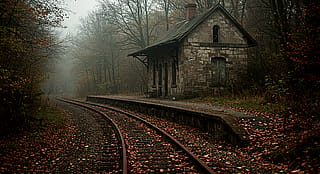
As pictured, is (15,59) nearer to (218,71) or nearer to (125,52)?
(218,71)

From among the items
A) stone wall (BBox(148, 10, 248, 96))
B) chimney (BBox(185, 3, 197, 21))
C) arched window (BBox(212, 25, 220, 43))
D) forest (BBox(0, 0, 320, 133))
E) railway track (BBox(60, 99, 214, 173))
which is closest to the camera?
railway track (BBox(60, 99, 214, 173))

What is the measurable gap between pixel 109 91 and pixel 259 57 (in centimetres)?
2386

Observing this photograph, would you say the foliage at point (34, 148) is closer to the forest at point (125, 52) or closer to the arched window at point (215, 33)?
the forest at point (125, 52)

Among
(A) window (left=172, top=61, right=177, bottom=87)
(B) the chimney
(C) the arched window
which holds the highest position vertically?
(B) the chimney

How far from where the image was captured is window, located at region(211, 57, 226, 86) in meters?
19.8

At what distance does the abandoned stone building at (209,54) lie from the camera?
62.8 ft

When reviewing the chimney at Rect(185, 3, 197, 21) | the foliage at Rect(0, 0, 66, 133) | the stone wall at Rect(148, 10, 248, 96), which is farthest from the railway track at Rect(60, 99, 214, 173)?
the chimney at Rect(185, 3, 197, 21)

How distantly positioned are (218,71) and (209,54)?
1.34 meters

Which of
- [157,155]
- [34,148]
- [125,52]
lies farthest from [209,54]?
[125,52]

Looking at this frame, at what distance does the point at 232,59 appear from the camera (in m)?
20.2

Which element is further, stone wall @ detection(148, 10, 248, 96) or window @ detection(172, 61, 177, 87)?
window @ detection(172, 61, 177, 87)

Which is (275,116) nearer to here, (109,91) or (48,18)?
(48,18)

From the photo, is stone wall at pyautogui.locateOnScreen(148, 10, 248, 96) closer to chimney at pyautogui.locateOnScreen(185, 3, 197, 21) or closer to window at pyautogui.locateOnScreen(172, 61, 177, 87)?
window at pyautogui.locateOnScreen(172, 61, 177, 87)

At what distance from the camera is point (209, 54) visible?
1966 centimetres
